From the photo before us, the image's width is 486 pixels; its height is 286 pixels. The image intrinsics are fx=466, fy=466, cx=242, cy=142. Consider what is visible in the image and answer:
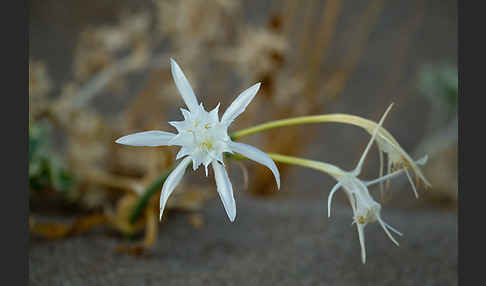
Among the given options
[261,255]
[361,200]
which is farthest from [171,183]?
[261,255]

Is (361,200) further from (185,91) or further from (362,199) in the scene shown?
(185,91)

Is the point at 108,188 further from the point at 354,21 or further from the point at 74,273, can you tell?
the point at 354,21

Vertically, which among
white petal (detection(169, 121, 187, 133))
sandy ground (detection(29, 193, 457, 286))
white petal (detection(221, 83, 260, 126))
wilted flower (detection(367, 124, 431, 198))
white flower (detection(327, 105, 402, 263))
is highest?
white petal (detection(221, 83, 260, 126))

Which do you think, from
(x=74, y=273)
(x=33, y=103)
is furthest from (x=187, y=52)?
(x=74, y=273)

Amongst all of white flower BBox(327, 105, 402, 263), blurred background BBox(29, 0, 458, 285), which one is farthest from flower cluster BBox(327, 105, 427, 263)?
blurred background BBox(29, 0, 458, 285)

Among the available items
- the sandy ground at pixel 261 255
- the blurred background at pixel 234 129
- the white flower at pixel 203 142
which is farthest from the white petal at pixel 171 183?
the sandy ground at pixel 261 255

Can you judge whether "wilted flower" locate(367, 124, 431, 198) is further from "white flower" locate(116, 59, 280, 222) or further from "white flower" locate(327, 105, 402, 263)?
"white flower" locate(116, 59, 280, 222)

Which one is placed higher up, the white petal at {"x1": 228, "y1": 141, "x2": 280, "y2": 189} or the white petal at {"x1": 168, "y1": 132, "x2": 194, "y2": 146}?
the white petal at {"x1": 168, "y1": 132, "x2": 194, "y2": 146}
